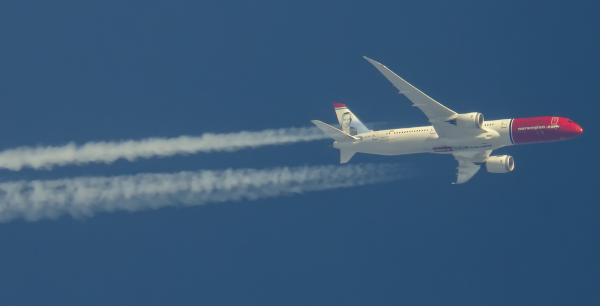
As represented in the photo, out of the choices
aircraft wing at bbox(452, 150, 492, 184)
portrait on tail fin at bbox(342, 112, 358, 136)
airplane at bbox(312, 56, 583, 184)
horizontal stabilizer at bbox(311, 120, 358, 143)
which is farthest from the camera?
portrait on tail fin at bbox(342, 112, 358, 136)

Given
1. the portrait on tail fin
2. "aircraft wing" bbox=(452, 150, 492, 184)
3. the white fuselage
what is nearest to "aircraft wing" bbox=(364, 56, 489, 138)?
the white fuselage

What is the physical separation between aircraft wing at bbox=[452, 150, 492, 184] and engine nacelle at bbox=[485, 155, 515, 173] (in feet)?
3.47

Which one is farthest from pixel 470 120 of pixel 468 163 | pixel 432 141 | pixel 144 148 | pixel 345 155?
pixel 144 148

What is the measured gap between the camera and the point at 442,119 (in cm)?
6869

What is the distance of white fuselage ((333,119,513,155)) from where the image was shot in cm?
6888

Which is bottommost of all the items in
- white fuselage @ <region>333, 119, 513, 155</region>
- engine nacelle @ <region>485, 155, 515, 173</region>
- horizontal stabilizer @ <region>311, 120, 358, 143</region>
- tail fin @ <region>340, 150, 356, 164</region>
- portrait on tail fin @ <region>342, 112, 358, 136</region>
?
engine nacelle @ <region>485, 155, 515, 173</region>

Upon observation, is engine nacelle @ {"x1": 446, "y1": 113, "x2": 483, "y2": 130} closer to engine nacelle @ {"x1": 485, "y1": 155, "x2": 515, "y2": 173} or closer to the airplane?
the airplane

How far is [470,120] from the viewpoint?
67.8m

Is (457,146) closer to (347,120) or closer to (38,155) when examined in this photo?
(347,120)

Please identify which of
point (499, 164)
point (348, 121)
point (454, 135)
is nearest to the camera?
point (454, 135)

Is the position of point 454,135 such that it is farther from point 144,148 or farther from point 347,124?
point 144,148

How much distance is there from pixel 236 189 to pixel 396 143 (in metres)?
15.0

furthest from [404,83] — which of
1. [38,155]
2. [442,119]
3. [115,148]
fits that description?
[38,155]

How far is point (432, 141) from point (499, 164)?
5628mm
